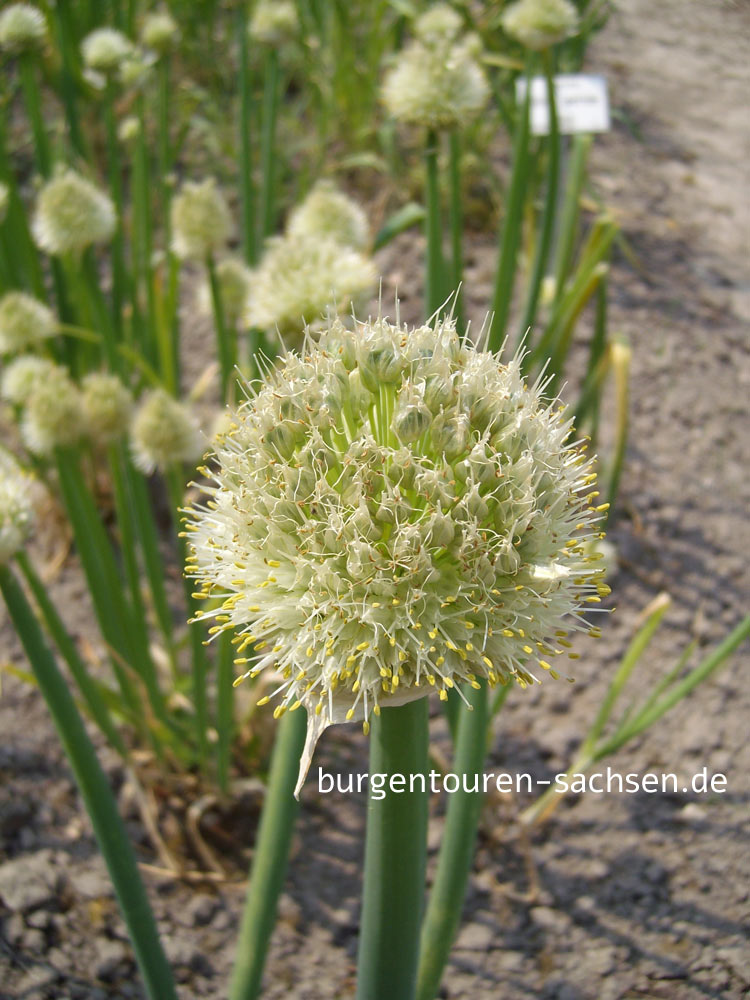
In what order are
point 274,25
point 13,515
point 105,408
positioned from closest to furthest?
point 13,515, point 105,408, point 274,25

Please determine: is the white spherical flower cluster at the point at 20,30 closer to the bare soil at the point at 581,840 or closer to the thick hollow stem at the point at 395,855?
the bare soil at the point at 581,840

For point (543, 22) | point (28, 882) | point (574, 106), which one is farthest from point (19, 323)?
point (574, 106)

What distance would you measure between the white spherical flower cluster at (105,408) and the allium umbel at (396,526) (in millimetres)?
673

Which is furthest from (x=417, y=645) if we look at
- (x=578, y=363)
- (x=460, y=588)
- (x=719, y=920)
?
(x=578, y=363)

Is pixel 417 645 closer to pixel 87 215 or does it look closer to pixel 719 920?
pixel 719 920

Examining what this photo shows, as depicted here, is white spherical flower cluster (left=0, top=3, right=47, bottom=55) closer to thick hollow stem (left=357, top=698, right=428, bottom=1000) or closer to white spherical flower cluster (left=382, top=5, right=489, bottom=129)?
white spherical flower cluster (left=382, top=5, right=489, bottom=129)

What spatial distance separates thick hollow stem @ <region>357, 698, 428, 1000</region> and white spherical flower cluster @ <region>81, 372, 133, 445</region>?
0.83m

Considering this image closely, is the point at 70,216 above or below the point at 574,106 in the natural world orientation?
below

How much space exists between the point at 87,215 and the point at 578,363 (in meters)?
1.71

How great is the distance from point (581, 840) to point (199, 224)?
1.39 metres

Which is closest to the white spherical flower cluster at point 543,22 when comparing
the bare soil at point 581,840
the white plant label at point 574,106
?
the white plant label at point 574,106

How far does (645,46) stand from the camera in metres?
4.48

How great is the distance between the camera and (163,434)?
4.67 feet

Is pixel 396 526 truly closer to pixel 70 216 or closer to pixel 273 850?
pixel 273 850
